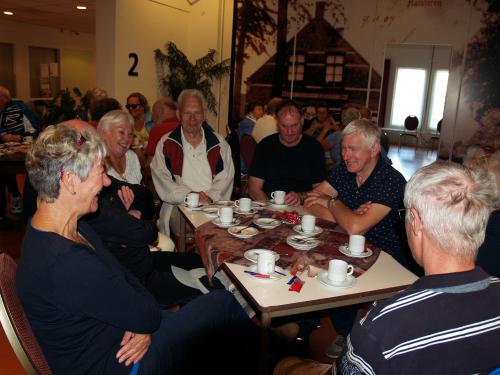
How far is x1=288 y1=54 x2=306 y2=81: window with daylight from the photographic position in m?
7.82

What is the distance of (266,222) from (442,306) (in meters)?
1.58

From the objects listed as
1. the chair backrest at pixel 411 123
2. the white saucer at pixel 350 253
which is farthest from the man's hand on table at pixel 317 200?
the chair backrest at pixel 411 123

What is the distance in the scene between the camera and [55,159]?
59.0 inches

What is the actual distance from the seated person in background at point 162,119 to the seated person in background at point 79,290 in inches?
113

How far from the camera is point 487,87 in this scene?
21.8ft

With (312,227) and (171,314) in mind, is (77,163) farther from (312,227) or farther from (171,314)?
(312,227)

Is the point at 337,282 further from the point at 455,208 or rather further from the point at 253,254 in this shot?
the point at 455,208

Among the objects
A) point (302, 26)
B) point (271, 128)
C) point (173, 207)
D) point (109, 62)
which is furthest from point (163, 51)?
point (173, 207)

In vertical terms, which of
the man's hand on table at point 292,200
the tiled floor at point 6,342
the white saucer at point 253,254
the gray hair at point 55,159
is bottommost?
the tiled floor at point 6,342

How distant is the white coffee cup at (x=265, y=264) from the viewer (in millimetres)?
1892

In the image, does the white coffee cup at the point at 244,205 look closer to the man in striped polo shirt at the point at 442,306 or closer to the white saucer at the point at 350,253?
the white saucer at the point at 350,253

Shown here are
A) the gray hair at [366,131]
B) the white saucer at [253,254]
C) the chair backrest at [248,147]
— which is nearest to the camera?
the white saucer at [253,254]

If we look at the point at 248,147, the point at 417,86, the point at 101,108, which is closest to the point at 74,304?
the point at 101,108

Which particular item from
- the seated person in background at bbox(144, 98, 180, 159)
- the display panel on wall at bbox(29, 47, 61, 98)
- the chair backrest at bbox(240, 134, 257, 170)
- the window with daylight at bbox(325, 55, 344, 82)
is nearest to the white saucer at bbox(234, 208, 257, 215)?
the seated person in background at bbox(144, 98, 180, 159)
